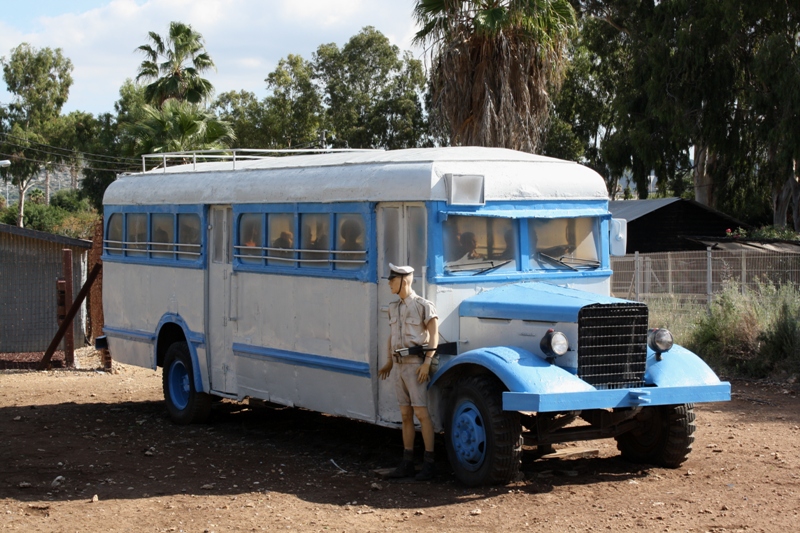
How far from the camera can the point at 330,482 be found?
8500mm

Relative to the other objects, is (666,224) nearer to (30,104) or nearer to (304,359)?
(304,359)

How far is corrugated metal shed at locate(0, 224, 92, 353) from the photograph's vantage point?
1752 cm

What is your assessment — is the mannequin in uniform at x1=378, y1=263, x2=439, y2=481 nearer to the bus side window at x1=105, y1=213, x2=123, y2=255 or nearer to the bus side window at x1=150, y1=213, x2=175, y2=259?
the bus side window at x1=150, y1=213, x2=175, y2=259

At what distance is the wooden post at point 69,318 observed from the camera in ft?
50.7

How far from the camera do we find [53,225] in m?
67.1

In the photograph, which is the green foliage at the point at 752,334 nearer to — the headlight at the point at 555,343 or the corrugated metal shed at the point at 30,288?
the headlight at the point at 555,343

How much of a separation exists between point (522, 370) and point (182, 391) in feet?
17.7

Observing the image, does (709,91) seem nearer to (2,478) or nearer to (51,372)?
(51,372)

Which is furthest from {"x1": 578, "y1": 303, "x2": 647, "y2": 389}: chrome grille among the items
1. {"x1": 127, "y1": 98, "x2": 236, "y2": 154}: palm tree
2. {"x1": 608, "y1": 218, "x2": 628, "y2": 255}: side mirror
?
{"x1": 127, "y1": 98, "x2": 236, "y2": 154}: palm tree

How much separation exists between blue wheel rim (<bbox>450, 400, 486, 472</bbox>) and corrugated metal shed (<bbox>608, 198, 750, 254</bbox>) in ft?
93.9

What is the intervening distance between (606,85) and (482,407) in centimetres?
4200

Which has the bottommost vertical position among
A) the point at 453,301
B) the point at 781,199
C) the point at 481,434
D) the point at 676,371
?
the point at 481,434

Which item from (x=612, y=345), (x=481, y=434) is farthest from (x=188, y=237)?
(x=612, y=345)

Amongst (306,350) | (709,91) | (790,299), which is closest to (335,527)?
(306,350)
